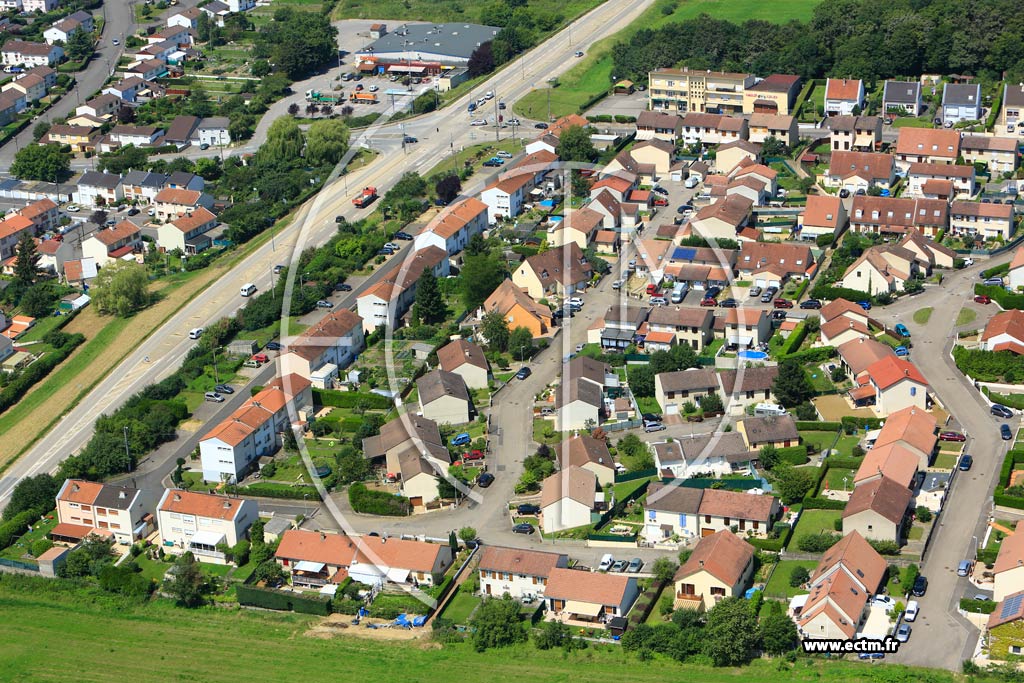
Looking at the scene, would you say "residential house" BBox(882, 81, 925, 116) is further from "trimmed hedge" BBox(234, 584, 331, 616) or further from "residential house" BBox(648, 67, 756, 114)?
"trimmed hedge" BBox(234, 584, 331, 616)

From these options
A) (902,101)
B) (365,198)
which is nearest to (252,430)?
(365,198)

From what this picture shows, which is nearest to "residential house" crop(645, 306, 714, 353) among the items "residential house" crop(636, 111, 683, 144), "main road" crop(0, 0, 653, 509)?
"main road" crop(0, 0, 653, 509)

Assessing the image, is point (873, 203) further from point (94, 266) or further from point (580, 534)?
point (94, 266)

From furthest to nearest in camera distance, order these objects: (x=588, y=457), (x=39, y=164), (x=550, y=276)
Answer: (x=39, y=164) → (x=550, y=276) → (x=588, y=457)

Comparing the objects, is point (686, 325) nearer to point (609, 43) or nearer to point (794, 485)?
point (794, 485)

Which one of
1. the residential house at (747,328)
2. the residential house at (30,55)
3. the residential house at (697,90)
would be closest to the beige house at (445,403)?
the residential house at (747,328)
